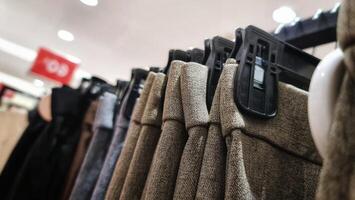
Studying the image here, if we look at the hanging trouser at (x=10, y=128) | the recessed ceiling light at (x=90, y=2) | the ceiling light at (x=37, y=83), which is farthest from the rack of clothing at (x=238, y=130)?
the ceiling light at (x=37, y=83)

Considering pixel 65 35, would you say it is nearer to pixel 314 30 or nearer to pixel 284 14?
pixel 284 14

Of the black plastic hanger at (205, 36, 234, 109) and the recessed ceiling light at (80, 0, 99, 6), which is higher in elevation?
the recessed ceiling light at (80, 0, 99, 6)

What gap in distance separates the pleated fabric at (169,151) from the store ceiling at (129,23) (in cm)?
151

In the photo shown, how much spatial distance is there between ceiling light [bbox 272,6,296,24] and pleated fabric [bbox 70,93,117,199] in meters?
1.34

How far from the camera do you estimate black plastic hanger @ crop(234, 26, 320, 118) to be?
39 cm

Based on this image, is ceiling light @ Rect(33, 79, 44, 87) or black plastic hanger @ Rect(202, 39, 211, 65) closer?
black plastic hanger @ Rect(202, 39, 211, 65)

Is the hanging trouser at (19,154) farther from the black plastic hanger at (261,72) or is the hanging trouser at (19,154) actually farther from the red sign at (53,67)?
the red sign at (53,67)

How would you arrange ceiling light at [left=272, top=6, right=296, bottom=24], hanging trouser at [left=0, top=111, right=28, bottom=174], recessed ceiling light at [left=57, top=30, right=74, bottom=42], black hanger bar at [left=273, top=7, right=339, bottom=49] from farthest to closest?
recessed ceiling light at [left=57, top=30, right=74, bottom=42] < ceiling light at [left=272, top=6, right=296, bottom=24] < hanging trouser at [left=0, top=111, right=28, bottom=174] < black hanger bar at [left=273, top=7, right=339, bottom=49]

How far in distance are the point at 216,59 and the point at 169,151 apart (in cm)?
20

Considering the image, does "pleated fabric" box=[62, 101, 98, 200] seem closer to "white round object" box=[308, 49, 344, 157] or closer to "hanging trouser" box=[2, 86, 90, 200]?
"hanging trouser" box=[2, 86, 90, 200]

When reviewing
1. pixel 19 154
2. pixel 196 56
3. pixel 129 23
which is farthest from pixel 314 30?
pixel 129 23

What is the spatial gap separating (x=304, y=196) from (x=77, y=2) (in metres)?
2.50

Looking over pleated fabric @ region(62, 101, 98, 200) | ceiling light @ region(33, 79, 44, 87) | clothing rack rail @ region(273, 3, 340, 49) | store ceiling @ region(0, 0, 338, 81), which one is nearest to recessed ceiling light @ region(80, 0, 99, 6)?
store ceiling @ region(0, 0, 338, 81)

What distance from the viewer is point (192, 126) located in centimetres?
41
